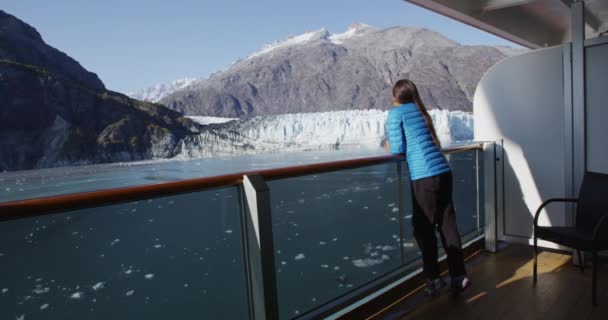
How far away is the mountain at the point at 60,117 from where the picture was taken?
1665 inches

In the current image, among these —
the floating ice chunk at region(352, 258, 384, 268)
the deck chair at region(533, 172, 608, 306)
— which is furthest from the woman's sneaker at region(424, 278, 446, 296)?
the deck chair at region(533, 172, 608, 306)

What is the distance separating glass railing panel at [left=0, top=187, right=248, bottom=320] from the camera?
1058 millimetres

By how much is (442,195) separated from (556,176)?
1481 mm

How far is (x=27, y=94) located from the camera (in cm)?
4341

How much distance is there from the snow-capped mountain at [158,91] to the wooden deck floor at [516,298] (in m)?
76.5

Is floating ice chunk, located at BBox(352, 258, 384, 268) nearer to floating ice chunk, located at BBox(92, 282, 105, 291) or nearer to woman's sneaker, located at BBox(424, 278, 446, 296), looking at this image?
woman's sneaker, located at BBox(424, 278, 446, 296)

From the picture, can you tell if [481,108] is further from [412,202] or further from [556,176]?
[412,202]

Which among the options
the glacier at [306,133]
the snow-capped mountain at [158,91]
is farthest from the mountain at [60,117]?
the snow-capped mountain at [158,91]

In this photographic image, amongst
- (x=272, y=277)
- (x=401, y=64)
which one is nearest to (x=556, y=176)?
(x=272, y=277)

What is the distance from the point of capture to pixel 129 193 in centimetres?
120

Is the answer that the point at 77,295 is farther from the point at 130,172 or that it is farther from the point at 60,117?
the point at 60,117

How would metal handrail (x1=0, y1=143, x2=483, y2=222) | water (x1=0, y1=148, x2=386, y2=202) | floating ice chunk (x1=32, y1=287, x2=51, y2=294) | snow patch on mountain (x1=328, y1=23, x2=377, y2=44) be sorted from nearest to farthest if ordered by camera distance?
metal handrail (x1=0, y1=143, x2=483, y2=222)
floating ice chunk (x1=32, y1=287, x2=51, y2=294)
water (x1=0, y1=148, x2=386, y2=202)
snow patch on mountain (x1=328, y1=23, x2=377, y2=44)

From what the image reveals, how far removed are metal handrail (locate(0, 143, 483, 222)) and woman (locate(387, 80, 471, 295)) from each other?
0.36 m

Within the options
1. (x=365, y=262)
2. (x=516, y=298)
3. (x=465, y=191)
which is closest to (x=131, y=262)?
(x=365, y=262)
